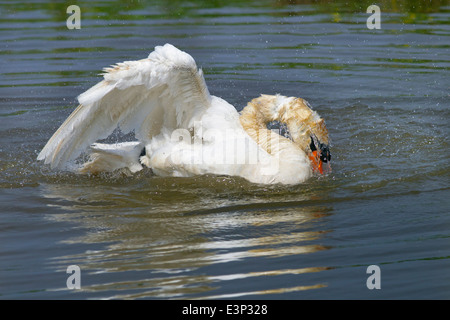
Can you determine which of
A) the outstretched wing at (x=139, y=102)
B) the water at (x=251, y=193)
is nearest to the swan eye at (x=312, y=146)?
the water at (x=251, y=193)

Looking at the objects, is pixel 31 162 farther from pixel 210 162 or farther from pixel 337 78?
pixel 337 78

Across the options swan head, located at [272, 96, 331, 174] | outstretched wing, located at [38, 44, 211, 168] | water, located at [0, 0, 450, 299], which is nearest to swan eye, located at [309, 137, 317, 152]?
swan head, located at [272, 96, 331, 174]

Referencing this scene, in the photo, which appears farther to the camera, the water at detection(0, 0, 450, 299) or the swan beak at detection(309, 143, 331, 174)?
the swan beak at detection(309, 143, 331, 174)

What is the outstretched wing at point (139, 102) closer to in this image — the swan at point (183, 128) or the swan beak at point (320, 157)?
the swan at point (183, 128)

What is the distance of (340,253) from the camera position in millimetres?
5480

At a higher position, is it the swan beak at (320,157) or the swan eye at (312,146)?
the swan eye at (312,146)

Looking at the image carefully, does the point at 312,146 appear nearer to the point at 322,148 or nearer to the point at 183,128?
the point at 322,148

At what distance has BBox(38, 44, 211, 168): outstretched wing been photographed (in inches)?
259

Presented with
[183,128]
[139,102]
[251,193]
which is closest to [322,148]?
[251,193]

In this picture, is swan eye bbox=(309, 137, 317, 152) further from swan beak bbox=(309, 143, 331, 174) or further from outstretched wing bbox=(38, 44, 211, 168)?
outstretched wing bbox=(38, 44, 211, 168)

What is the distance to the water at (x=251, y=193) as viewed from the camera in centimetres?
517

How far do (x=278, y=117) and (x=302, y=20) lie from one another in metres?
6.90

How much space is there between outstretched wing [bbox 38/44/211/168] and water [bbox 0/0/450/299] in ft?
1.55
